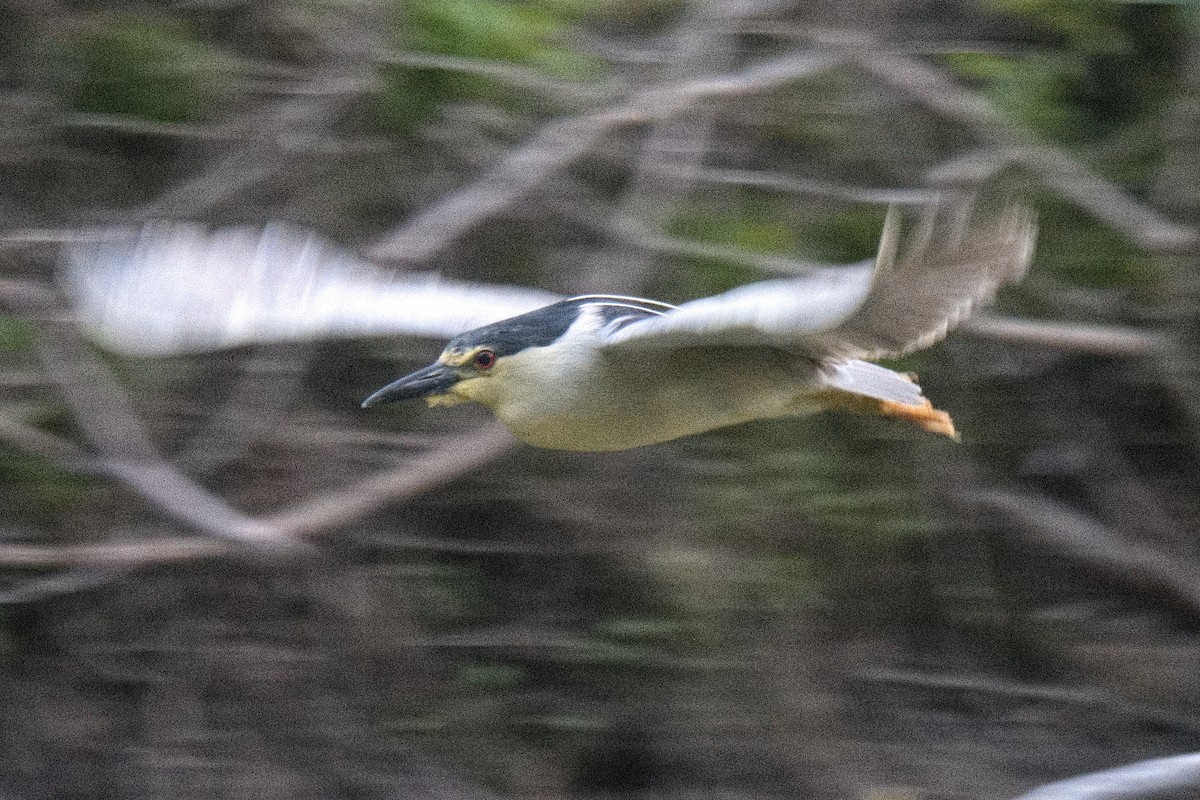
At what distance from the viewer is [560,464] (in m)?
4.64

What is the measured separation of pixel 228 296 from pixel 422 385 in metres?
0.41

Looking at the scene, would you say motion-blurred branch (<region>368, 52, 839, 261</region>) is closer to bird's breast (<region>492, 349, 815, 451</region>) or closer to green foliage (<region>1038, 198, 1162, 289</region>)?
green foliage (<region>1038, 198, 1162, 289</region>)

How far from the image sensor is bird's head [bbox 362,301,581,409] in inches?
121

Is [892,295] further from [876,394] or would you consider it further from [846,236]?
[846,236]

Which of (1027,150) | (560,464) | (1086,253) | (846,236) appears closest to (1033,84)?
(1027,150)

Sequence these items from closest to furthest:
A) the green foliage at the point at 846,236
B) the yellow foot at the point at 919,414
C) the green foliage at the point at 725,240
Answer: the yellow foot at the point at 919,414
the green foliage at the point at 725,240
the green foliage at the point at 846,236

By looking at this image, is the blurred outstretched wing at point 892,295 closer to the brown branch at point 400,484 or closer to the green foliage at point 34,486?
the brown branch at point 400,484

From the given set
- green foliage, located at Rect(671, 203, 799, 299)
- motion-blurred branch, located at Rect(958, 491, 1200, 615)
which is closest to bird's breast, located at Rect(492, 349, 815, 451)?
green foliage, located at Rect(671, 203, 799, 299)

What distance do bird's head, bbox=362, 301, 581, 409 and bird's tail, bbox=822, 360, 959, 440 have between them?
20.9 inches

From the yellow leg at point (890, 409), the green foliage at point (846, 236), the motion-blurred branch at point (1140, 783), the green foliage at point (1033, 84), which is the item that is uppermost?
the green foliage at point (1033, 84)

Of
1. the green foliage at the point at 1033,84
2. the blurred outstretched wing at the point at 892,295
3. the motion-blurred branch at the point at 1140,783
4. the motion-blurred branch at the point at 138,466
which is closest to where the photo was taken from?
the blurred outstretched wing at the point at 892,295

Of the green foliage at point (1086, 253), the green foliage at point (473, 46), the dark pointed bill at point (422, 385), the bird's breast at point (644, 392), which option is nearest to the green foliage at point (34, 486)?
the green foliage at point (473, 46)

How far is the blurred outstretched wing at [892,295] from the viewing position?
2254mm

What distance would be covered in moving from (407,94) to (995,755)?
2.86m
